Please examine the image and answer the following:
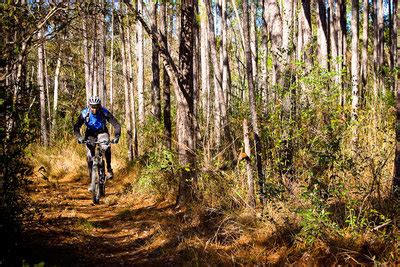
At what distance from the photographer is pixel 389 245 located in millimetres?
3178

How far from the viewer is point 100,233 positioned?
526 centimetres

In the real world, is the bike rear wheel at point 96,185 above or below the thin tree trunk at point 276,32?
below

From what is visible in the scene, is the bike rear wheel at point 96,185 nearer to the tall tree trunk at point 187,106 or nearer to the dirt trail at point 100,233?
the dirt trail at point 100,233


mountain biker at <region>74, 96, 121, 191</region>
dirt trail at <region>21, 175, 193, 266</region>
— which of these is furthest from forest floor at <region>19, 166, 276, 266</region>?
mountain biker at <region>74, 96, 121, 191</region>

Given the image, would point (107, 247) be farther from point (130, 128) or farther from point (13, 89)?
point (130, 128)

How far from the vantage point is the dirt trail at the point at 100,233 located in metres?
3.97

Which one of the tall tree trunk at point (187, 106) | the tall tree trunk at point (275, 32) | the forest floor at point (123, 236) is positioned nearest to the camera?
the forest floor at point (123, 236)

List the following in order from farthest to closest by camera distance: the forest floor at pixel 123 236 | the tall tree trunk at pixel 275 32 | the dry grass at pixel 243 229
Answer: the tall tree trunk at pixel 275 32 → the forest floor at pixel 123 236 → the dry grass at pixel 243 229

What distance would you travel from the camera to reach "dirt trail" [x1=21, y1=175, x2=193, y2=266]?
397 cm

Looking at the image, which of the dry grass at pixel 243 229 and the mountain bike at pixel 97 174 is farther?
the mountain bike at pixel 97 174

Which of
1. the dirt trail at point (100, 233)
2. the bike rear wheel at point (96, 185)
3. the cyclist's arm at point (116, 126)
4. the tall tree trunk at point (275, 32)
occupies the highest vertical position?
the tall tree trunk at point (275, 32)

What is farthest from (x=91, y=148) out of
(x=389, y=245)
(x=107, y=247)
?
(x=389, y=245)

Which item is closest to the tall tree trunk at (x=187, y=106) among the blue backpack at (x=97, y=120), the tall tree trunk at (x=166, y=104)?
the tall tree trunk at (x=166, y=104)

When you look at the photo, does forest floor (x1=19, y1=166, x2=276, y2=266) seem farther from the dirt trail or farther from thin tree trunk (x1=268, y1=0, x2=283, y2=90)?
thin tree trunk (x1=268, y1=0, x2=283, y2=90)
